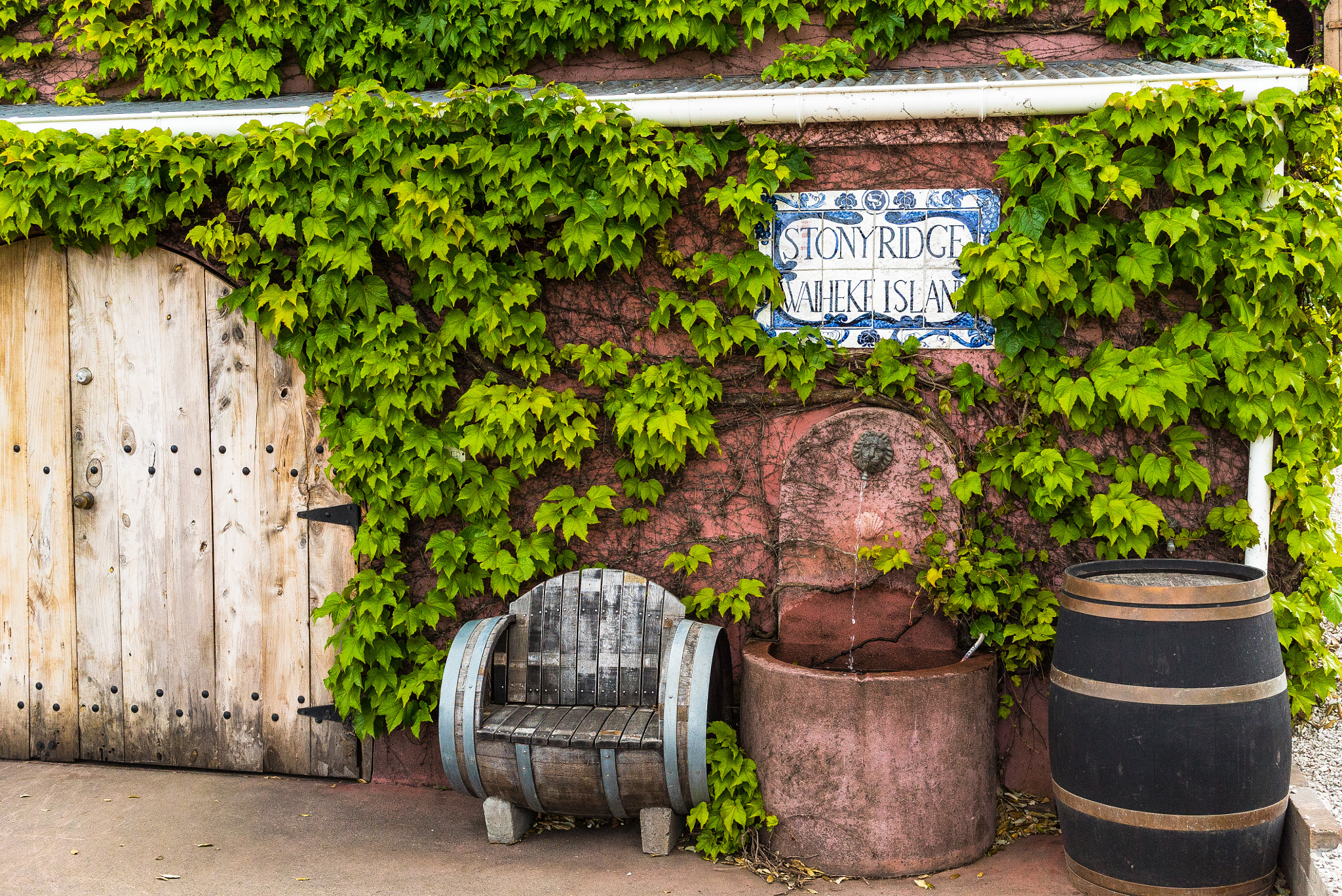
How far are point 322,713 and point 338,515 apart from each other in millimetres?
858

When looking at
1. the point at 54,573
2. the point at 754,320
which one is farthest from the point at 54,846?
the point at 754,320

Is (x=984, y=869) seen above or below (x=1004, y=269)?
below

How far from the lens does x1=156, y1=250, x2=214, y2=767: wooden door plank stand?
4.32 metres

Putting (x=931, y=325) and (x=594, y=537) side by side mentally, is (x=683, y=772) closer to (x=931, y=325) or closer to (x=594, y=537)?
(x=594, y=537)

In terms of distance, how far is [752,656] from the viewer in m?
3.64

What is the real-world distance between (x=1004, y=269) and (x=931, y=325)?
364mm

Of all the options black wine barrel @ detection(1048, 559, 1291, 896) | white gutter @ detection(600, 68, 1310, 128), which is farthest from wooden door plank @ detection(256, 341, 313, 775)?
black wine barrel @ detection(1048, 559, 1291, 896)

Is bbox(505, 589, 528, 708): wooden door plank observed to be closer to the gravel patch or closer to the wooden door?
the wooden door

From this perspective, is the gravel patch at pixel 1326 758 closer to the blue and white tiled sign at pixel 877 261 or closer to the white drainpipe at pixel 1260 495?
the white drainpipe at pixel 1260 495

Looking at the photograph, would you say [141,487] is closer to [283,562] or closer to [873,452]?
[283,562]

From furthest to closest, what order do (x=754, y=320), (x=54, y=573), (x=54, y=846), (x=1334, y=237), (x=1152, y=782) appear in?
1. (x=54, y=573)
2. (x=754, y=320)
3. (x=54, y=846)
4. (x=1334, y=237)
5. (x=1152, y=782)

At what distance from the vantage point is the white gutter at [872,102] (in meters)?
3.47

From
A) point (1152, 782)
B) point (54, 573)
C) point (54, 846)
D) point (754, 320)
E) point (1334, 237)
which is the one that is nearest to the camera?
point (1152, 782)

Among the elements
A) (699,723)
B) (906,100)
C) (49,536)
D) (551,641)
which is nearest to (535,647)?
(551,641)
